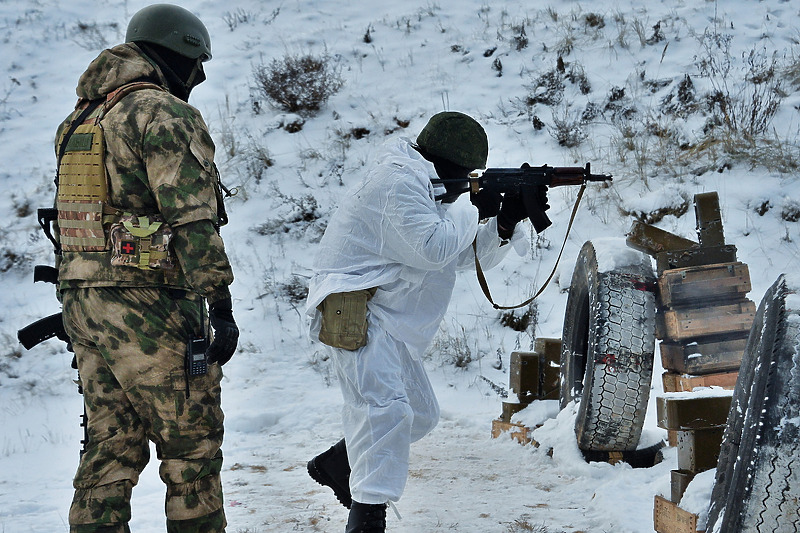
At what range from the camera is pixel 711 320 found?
362cm

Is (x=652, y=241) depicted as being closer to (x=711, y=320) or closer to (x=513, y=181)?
(x=711, y=320)

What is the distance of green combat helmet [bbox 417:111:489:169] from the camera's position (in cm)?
299

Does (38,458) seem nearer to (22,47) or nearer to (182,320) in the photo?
(182,320)

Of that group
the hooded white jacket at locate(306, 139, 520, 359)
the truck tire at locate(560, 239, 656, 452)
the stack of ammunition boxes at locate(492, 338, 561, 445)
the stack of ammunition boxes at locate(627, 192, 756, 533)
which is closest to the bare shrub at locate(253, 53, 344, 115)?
the stack of ammunition boxes at locate(492, 338, 561, 445)

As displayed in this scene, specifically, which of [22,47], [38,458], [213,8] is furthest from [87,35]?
[38,458]

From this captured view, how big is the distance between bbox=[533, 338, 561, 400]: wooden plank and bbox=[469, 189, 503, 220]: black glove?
1729 mm

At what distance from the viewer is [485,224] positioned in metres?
3.30

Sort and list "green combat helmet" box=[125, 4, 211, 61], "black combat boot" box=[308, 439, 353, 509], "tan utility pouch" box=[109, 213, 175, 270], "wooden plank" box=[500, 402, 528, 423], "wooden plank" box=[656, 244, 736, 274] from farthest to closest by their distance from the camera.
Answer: "wooden plank" box=[500, 402, 528, 423], "wooden plank" box=[656, 244, 736, 274], "black combat boot" box=[308, 439, 353, 509], "green combat helmet" box=[125, 4, 211, 61], "tan utility pouch" box=[109, 213, 175, 270]

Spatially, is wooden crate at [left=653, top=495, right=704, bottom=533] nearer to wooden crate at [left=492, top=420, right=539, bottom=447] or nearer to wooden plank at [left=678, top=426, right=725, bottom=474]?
wooden plank at [left=678, top=426, right=725, bottom=474]

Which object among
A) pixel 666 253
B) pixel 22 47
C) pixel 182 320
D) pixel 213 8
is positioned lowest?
pixel 182 320

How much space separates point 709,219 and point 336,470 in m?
2.26

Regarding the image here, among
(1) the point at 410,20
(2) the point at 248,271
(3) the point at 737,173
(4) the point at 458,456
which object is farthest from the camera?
(1) the point at 410,20

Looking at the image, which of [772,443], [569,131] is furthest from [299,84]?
[772,443]

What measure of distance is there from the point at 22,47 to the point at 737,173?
9963 mm
